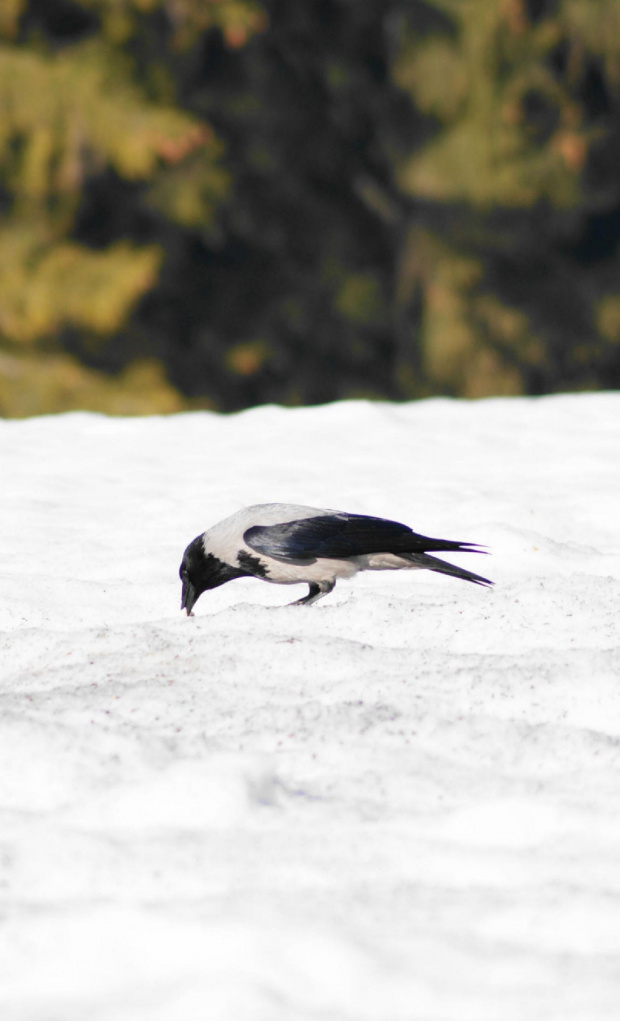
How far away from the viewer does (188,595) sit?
284 cm

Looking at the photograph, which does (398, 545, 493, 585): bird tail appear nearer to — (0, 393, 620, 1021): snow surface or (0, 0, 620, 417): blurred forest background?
(0, 393, 620, 1021): snow surface

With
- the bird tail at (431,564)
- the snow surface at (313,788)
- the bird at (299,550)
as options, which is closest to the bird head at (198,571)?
the bird at (299,550)

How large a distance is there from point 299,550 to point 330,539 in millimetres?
90

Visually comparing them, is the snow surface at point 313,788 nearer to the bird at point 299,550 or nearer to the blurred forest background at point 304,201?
the bird at point 299,550

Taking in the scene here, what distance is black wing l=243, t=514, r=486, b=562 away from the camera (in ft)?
9.12

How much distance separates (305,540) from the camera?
2801 mm

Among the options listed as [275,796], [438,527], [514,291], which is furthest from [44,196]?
[275,796]

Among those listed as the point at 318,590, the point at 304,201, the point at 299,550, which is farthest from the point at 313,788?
the point at 304,201

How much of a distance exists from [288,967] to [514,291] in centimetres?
1065

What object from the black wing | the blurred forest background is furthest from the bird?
the blurred forest background

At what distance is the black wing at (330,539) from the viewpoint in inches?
109

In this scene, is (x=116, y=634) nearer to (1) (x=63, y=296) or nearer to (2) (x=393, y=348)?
(1) (x=63, y=296)

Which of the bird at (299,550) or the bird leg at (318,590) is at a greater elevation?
the bird at (299,550)

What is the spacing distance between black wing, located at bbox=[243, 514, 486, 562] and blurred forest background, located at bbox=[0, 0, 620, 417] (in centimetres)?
756
